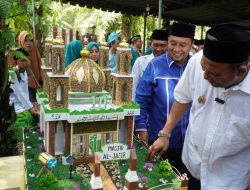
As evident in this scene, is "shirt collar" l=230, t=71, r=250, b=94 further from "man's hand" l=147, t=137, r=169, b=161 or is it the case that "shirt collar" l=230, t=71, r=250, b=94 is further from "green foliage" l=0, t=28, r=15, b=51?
"green foliage" l=0, t=28, r=15, b=51

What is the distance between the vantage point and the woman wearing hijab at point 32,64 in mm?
4797

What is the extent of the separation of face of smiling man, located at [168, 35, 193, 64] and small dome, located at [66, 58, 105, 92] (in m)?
0.70

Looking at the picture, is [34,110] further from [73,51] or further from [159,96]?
[159,96]

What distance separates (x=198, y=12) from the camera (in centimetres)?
840

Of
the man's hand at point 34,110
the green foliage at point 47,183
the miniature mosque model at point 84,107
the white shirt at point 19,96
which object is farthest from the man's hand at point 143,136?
the white shirt at point 19,96

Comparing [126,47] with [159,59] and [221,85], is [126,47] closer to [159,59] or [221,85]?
[159,59]

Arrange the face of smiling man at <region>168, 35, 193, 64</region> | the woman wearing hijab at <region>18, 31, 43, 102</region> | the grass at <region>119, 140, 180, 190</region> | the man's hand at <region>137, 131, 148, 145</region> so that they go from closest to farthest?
the grass at <region>119, 140, 180, 190</region>
the face of smiling man at <region>168, 35, 193, 64</region>
the man's hand at <region>137, 131, 148, 145</region>
the woman wearing hijab at <region>18, 31, 43, 102</region>

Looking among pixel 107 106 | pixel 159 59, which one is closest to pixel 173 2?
pixel 159 59

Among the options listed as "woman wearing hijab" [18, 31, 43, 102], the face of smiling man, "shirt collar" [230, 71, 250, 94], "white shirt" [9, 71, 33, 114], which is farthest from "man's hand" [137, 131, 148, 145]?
"woman wearing hijab" [18, 31, 43, 102]

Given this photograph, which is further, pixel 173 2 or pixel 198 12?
pixel 198 12

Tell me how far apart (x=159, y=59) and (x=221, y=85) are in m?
1.43

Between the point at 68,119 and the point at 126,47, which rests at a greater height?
the point at 126,47

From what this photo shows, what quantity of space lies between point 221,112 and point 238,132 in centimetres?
13

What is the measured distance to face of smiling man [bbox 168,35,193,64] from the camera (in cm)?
270
